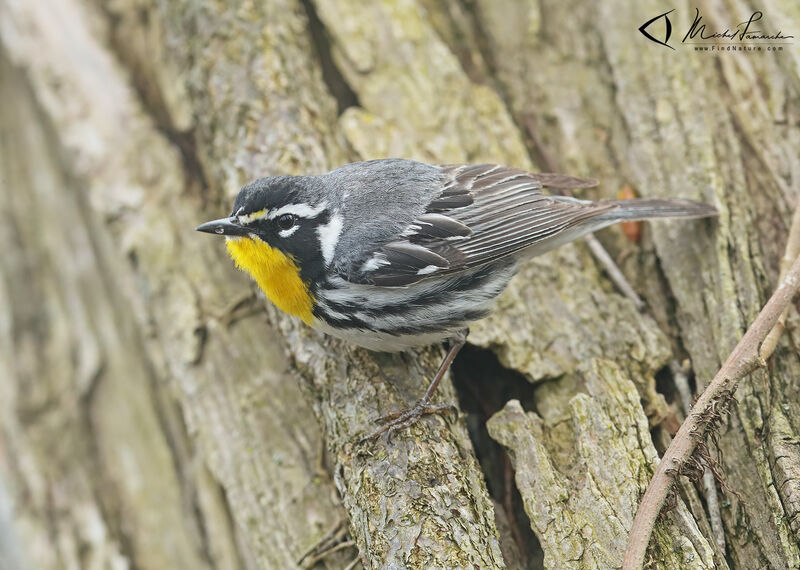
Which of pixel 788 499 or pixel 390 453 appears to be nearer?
pixel 788 499

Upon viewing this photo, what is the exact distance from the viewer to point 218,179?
4840mm

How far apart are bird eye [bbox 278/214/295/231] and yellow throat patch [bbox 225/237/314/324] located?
4.7 inches

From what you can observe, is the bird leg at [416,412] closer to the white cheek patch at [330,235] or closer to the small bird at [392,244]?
the small bird at [392,244]

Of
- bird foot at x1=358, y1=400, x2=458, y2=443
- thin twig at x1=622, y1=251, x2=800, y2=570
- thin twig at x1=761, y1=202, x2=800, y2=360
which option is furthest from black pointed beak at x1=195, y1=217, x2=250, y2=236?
thin twig at x1=761, y1=202, x2=800, y2=360

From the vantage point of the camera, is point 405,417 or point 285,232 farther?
point 285,232

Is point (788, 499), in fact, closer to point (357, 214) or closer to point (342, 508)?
point (342, 508)

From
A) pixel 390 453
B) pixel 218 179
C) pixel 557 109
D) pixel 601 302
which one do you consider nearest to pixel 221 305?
pixel 218 179

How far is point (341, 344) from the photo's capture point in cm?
414

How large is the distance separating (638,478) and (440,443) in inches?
34.8

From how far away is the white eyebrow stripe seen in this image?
380cm
